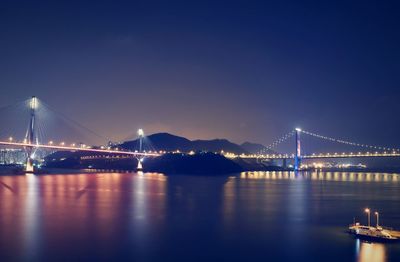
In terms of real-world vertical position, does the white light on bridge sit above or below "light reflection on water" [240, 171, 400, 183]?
above

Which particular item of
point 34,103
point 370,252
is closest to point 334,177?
point 34,103

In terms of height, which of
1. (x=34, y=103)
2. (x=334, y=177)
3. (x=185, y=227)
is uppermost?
(x=34, y=103)

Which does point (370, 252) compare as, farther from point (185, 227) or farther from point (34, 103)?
point (34, 103)

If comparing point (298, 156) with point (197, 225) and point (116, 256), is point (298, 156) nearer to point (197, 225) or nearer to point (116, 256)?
point (197, 225)

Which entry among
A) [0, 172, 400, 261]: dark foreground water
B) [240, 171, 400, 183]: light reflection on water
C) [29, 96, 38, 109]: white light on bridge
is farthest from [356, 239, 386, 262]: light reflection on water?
[29, 96, 38, 109]: white light on bridge

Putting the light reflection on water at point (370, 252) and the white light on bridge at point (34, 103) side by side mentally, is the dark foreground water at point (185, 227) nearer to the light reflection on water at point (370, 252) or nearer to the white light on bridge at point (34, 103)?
the light reflection on water at point (370, 252)

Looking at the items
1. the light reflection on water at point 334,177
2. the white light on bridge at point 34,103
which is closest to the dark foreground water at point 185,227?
the light reflection on water at point 334,177

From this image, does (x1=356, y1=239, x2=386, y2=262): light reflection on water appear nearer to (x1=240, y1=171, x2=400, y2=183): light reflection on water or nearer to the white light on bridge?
(x1=240, y1=171, x2=400, y2=183): light reflection on water

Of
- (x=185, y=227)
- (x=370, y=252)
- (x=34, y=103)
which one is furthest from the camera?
(x=34, y=103)

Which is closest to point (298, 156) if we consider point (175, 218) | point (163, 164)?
point (163, 164)
